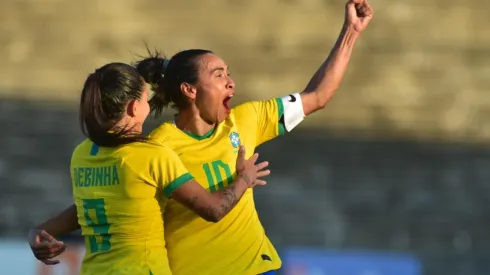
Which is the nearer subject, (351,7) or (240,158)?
(240,158)

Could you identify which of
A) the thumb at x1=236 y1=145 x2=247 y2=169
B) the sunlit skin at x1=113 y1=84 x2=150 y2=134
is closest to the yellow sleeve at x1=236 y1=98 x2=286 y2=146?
the thumb at x1=236 y1=145 x2=247 y2=169

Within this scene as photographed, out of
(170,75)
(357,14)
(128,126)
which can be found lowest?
(128,126)

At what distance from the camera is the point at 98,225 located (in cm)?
308

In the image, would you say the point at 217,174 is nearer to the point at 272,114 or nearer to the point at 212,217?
the point at 212,217

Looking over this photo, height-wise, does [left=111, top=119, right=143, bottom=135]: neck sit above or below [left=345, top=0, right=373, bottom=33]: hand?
below

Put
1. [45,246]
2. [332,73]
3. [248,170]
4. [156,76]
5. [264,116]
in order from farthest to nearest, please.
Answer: [332,73] < [264,116] < [156,76] < [45,246] < [248,170]

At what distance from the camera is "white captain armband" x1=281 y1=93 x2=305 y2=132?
3.67 metres

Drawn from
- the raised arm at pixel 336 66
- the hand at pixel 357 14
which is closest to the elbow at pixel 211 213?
the raised arm at pixel 336 66

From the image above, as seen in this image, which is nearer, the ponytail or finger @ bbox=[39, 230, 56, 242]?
finger @ bbox=[39, 230, 56, 242]

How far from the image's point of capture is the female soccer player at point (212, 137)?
10.9 feet

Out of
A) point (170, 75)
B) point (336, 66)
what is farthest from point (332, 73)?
point (170, 75)

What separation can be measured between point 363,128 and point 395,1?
100cm

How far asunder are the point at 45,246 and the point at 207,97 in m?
0.75

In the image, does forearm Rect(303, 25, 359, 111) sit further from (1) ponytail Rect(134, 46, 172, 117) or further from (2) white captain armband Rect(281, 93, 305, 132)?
(1) ponytail Rect(134, 46, 172, 117)
